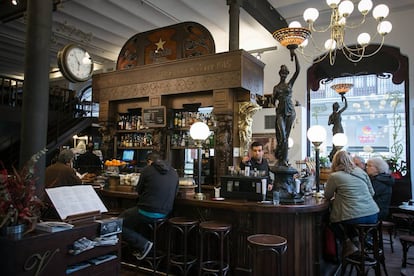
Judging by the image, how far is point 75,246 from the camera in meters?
2.22

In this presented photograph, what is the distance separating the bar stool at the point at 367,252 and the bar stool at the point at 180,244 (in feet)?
6.12

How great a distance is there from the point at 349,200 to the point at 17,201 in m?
3.39

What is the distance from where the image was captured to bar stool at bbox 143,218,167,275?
3961 millimetres

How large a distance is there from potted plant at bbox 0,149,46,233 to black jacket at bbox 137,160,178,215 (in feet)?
5.93

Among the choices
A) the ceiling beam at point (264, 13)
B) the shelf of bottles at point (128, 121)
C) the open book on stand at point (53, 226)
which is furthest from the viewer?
the shelf of bottles at point (128, 121)

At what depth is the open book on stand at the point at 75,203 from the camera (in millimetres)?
2385

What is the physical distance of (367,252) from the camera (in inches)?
158

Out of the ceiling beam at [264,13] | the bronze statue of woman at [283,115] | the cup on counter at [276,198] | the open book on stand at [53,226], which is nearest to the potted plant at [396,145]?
the ceiling beam at [264,13]

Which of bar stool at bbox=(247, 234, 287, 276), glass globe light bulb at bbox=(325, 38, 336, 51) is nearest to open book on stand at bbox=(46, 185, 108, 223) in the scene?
bar stool at bbox=(247, 234, 287, 276)

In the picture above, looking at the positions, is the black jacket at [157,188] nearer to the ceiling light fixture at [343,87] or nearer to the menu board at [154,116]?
the menu board at [154,116]

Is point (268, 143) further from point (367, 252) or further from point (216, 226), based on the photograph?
point (216, 226)

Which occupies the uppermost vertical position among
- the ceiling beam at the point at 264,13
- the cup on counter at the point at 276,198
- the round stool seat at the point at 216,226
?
the ceiling beam at the point at 264,13

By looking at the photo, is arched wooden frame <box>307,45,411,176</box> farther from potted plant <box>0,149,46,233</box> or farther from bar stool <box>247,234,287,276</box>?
potted plant <box>0,149,46,233</box>

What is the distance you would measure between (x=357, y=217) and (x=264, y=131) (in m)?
4.46
